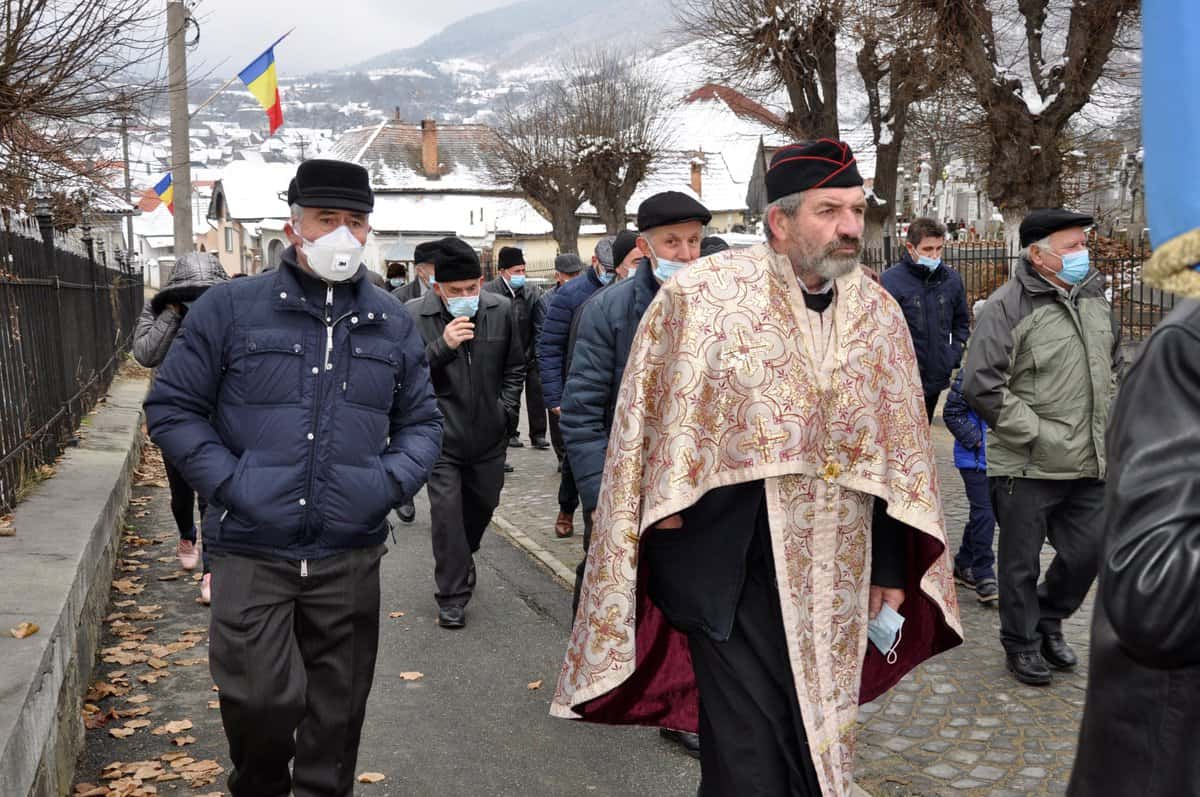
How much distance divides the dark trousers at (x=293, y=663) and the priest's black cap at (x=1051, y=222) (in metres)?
3.38

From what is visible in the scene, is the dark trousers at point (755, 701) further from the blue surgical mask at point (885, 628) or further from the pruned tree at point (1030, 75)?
the pruned tree at point (1030, 75)

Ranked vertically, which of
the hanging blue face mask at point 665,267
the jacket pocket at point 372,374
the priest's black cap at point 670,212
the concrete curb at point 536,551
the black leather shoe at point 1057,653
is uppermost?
the priest's black cap at point 670,212

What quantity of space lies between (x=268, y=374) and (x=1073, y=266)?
368cm

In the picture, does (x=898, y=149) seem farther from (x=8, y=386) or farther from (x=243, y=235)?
(x=243, y=235)

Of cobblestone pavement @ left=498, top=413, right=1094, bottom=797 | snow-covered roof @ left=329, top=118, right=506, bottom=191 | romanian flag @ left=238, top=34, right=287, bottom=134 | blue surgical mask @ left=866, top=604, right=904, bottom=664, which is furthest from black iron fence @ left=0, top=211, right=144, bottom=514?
snow-covered roof @ left=329, top=118, right=506, bottom=191

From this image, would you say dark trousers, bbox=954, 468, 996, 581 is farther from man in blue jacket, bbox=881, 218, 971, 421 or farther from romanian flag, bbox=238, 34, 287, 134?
romanian flag, bbox=238, 34, 287, 134

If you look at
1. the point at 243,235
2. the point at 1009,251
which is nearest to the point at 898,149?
the point at 1009,251

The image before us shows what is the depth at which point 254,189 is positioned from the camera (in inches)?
2803

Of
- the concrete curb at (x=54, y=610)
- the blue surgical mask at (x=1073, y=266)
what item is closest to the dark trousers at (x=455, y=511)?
the concrete curb at (x=54, y=610)

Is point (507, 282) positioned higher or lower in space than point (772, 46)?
lower

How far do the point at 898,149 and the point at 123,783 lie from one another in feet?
66.6

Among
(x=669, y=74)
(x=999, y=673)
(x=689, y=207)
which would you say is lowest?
(x=999, y=673)

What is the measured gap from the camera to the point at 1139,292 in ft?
48.4

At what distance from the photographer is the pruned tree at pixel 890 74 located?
614 inches
